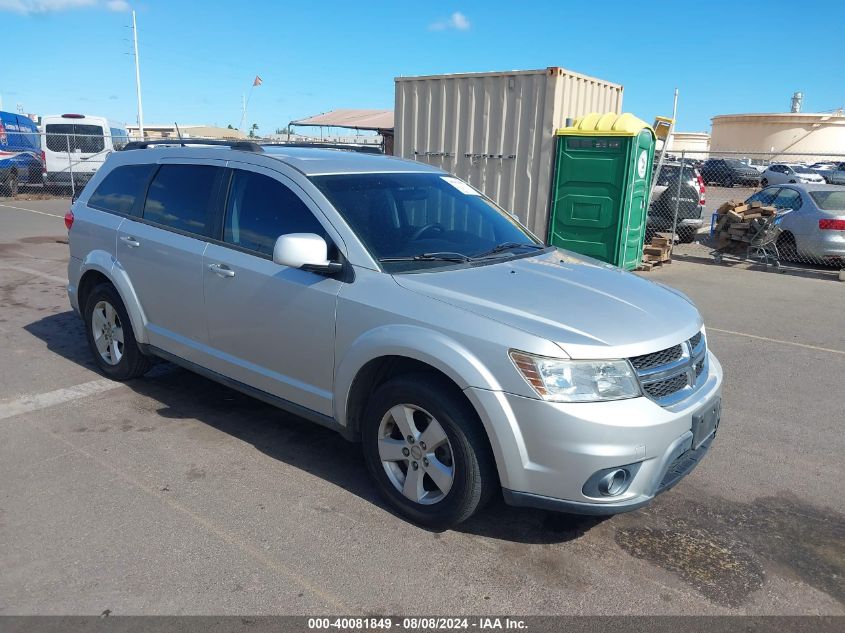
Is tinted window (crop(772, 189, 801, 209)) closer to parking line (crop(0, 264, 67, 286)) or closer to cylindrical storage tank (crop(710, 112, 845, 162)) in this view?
parking line (crop(0, 264, 67, 286))

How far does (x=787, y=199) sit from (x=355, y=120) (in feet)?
67.5

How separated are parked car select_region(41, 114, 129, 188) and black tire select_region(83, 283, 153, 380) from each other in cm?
1663

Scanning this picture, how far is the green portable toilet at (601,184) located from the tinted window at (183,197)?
6935 mm

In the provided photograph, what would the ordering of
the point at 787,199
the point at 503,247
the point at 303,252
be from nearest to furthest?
the point at 303,252 → the point at 503,247 → the point at 787,199

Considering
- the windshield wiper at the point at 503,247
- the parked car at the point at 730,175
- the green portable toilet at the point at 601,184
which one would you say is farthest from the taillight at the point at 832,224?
the parked car at the point at 730,175

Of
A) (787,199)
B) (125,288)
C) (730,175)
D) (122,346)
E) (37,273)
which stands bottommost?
(37,273)

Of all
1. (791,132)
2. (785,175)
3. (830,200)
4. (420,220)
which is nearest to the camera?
(420,220)

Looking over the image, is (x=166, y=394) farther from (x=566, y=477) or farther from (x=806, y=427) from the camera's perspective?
(x=806, y=427)

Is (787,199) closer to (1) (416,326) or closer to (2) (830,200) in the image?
(2) (830,200)

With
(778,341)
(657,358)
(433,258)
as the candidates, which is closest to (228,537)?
(433,258)

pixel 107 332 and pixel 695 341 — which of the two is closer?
pixel 695 341

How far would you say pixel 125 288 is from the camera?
5027 mm

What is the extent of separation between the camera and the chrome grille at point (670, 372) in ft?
10.3

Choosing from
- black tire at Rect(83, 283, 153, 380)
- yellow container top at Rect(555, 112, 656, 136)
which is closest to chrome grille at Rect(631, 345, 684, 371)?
black tire at Rect(83, 283, 153, 380)
